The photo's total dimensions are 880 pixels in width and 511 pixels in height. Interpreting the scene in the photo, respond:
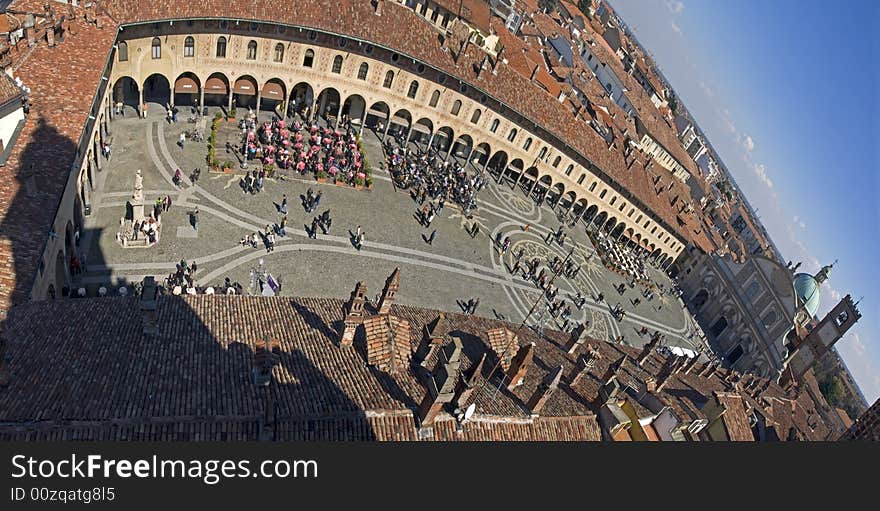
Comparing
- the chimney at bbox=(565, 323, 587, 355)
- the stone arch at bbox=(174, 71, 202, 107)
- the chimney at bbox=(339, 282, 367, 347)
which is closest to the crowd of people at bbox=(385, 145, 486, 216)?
the stone arch at bbox=(174, 71, 202, 107)

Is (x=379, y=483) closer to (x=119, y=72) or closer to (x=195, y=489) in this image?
(x=195, y=489)

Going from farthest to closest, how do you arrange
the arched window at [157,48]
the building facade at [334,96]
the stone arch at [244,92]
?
the stone arch at [244,92], the arched window at [157,48], the building facade at [334,96]

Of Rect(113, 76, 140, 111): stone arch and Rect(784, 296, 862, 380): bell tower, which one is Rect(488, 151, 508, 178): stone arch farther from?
Rect(784, 296, 862, 380): bell tower

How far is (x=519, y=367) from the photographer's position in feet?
77.3

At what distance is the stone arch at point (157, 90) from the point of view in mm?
46609

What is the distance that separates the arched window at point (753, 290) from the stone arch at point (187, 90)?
61.0m

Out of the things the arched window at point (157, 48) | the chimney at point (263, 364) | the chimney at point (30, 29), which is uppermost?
the chimney at point (263, 364)

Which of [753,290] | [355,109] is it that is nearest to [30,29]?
[355,109]

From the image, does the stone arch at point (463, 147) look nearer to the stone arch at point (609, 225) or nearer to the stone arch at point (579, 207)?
the stone arch at point (579, 207)

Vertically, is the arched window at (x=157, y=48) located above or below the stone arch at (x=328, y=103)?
above

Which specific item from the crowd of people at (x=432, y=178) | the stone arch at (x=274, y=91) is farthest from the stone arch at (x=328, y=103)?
the crowd of people at (x=432, y=178)

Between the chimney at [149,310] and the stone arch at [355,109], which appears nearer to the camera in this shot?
the chimney at [149,310]

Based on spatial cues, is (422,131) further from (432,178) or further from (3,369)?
(3,369)

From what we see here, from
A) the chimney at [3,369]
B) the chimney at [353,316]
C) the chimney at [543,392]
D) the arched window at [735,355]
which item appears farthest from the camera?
the arched window at [735,355]
